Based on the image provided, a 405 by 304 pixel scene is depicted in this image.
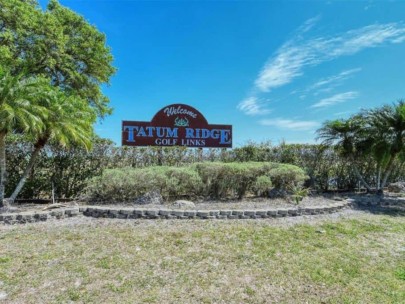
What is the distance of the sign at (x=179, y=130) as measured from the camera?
11.0 metres

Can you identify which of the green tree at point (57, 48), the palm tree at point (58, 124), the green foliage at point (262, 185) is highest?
the green tree at point (57, 48)

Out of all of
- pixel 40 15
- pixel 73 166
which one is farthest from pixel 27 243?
pixel 40 15

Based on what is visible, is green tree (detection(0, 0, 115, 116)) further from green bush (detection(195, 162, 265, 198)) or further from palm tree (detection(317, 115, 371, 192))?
palm tree (detection(317, 115, 371, 192))

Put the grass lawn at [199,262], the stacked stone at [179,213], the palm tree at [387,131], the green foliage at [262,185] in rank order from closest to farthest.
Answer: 1. the grass lawn at [199,262]
2. the stacked stone at [179,213]
3. the green foliage at [262,185]
4. the palm tree at [387,131]

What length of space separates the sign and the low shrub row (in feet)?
11.1

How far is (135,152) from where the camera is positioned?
29.3 ft

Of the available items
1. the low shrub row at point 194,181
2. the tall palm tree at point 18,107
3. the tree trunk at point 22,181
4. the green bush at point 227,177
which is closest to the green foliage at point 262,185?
the low shrub row at point 194,181

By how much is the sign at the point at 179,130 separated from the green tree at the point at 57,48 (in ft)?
15.6

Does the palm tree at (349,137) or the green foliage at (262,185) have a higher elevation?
the palm tree at (349,137)

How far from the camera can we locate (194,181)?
7.59 meters

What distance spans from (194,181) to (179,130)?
433 centimetres

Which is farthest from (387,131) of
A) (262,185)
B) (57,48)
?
(57,48)

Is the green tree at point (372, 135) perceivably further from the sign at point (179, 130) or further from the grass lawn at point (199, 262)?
the grass lawn at point (199, 262)

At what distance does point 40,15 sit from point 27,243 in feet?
36.8
